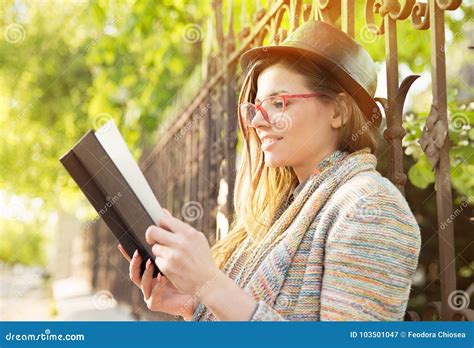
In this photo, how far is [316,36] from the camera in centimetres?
197

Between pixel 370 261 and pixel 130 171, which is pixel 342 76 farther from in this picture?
pixel 130 171

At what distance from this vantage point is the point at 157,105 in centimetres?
590

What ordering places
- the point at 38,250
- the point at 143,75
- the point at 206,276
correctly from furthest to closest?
the point at 38,250
the point at 143,75
the point at 206,276

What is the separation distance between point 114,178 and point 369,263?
24.5 inches

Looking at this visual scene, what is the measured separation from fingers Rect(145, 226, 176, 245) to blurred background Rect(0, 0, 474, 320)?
95cm

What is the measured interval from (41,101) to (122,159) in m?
8.80

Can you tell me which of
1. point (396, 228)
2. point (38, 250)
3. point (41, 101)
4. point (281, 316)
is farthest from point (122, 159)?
point (38, 250)

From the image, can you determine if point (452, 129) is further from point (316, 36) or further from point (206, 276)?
point (206, 276)

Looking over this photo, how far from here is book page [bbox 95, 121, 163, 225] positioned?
5.17 feet
